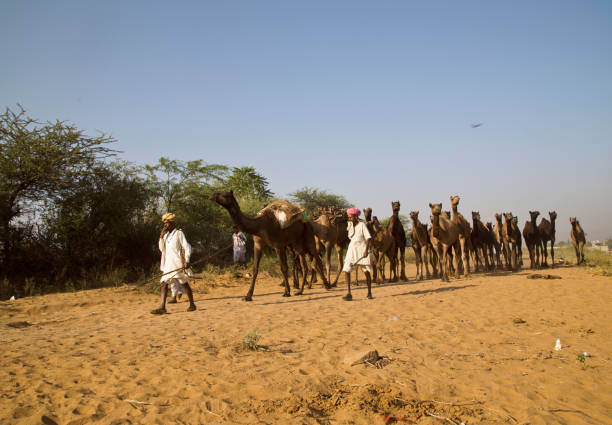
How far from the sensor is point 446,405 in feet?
13.5

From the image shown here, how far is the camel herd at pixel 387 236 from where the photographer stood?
34.7 feet

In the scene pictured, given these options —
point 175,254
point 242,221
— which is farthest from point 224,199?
point 175,254

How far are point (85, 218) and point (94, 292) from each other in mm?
3752

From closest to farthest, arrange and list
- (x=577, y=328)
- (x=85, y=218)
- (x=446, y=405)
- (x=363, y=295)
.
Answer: (x=446, y=405), (x=577, y=328), (x=363, y=295), (x=85, y=218)

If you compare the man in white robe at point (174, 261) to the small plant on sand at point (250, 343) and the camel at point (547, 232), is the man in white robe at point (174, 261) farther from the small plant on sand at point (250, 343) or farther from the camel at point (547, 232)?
the camel at point (547, 232)

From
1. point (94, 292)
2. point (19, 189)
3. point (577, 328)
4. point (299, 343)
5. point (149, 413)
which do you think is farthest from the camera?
point (19, 189)

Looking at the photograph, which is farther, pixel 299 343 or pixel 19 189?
pixel 19 189

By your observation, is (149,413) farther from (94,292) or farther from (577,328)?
(94,292)

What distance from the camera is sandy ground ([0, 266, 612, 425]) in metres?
3.89

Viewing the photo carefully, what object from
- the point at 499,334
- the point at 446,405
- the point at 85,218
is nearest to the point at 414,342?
the point at 499,334

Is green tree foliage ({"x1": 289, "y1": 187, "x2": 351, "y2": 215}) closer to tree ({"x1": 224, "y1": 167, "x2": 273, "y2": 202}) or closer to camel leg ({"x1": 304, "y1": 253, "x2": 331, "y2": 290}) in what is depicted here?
tree ({"x1": 224, "y1": 167, "x2": 273, "y2": 202})

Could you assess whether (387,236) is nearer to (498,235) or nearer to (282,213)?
(282,213)

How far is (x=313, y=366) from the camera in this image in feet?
16.9

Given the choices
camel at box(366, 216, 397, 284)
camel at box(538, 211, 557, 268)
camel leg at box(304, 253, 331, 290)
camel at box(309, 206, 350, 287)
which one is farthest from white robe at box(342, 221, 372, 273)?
camel at box(538, 211, 557, 268)
